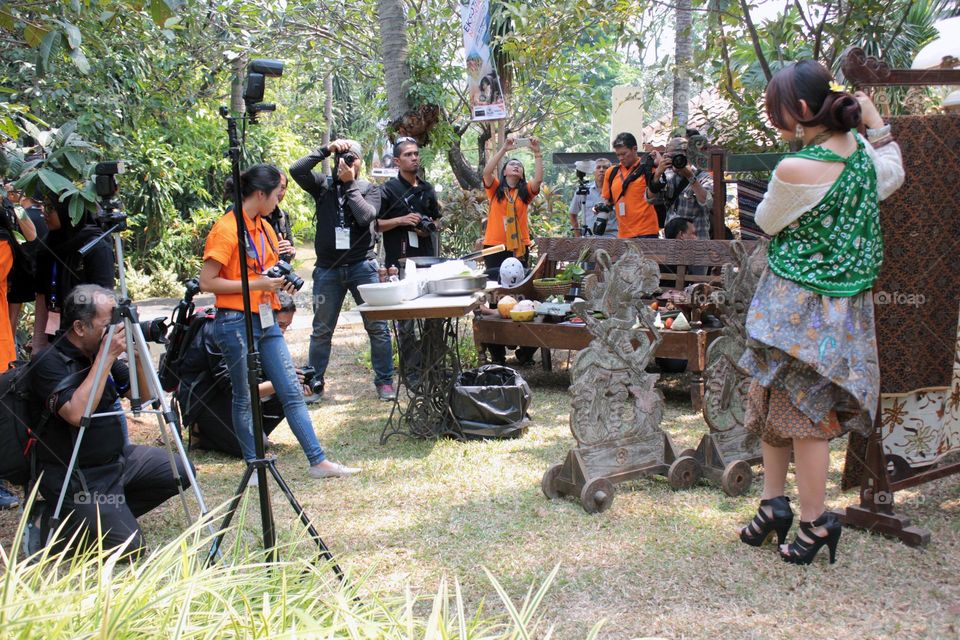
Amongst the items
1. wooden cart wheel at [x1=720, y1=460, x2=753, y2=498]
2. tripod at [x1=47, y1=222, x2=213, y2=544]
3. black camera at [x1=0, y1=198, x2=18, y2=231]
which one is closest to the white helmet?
wooden cart wheel at [x1=720, y1=460, x2=753, y2=498]

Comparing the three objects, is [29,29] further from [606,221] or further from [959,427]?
[606,221]

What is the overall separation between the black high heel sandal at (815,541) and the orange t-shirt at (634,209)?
4761 mm

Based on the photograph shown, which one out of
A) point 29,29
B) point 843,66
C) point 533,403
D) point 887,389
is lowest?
point 533,403

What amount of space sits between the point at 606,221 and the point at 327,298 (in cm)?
358

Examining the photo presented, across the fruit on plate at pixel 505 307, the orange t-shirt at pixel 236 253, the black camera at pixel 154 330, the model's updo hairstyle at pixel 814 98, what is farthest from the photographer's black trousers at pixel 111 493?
the fruit on plate at pixel 505 307

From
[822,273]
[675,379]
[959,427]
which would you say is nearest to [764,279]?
[822,273]

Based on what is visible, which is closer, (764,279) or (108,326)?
(764,279)

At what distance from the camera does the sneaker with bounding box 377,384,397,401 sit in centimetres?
650

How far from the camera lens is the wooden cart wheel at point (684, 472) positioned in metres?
4.23

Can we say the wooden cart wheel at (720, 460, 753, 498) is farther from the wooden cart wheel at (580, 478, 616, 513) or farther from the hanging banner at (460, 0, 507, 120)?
the hanging banner at (460, 0, 507, 120)

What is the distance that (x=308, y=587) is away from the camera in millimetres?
2246

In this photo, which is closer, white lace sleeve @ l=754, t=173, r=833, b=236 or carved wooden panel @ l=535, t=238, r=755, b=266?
white lace sleeve @ l=754, t=173, r=833, b=236

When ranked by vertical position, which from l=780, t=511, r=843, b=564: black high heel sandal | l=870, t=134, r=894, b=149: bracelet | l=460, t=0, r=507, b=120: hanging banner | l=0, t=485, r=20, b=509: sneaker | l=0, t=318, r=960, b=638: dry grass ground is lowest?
l=0, t=318, r=960, b=638: dry grass ground

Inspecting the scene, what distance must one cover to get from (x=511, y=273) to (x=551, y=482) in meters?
3.42
